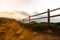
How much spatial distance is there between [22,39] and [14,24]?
1165mm

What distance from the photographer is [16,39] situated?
6977 millimetres

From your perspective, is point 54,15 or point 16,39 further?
point 54,15

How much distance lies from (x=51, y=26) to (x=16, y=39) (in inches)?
87.3

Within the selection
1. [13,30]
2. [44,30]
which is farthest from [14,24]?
[44,30]

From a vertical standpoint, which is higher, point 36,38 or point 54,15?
point 54,15

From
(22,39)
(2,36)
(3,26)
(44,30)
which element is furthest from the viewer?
(44,30)

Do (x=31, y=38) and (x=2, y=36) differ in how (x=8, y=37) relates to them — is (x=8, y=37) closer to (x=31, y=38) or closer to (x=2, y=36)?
(x=2, y=36)

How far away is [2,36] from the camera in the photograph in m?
7.50

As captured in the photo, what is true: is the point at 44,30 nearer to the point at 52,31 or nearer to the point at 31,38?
the point at 52,31

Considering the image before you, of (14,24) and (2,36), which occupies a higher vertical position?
(14,24)

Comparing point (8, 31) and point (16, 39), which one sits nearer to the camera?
point (16, 39)

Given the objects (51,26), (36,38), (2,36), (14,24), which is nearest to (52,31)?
Answer: (51,26)

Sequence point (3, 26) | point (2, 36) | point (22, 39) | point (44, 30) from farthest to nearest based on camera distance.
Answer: point (44, 30) < point (3, 26) < point (2, 36) < point (22, 39)

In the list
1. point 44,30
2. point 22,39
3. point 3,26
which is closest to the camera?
point 22,39
